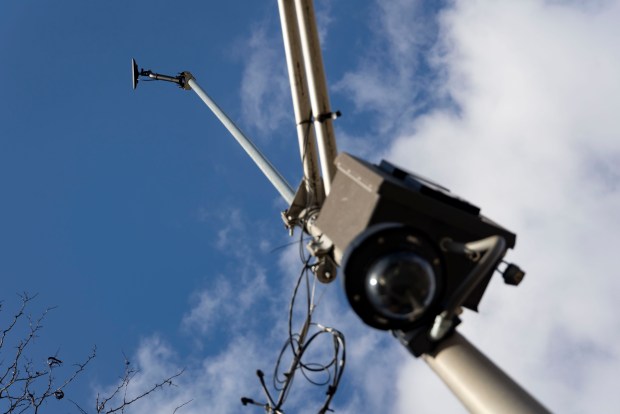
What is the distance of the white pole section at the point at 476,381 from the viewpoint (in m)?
2.08

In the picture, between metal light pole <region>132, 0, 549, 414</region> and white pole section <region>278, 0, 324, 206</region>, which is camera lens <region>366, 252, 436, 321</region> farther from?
white pole section <region>278, 0, 324, 206</region>

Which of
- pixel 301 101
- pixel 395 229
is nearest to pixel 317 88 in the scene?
pixel 301 101

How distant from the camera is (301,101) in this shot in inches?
179

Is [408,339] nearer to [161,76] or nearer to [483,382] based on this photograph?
[483,382]

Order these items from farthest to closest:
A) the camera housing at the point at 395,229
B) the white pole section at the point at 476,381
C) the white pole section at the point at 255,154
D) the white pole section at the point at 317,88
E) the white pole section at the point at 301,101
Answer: the white pole section at the point at 255,154, the white pole section at the point at 301,101, the white pole section at the point at 317,88, the camera housing at the point at 395,229, the white pole section at the point at 476,381

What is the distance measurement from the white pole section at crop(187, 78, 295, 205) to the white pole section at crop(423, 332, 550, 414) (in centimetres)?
242

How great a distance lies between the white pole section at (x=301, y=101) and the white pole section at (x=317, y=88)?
172 mm

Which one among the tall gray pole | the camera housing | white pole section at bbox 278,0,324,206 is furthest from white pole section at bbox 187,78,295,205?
the tall gray pole

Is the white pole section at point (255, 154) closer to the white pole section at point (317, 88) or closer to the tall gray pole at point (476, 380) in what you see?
the white pole section at point (317, 88)

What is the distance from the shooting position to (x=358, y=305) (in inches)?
87.1

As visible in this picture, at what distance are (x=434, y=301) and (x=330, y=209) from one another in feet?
3.56

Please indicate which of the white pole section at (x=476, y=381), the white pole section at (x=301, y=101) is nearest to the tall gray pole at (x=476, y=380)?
the white pole section at (x=476, y=381)

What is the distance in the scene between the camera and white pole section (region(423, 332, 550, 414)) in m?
2.08

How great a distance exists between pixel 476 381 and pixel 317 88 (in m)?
2.52
